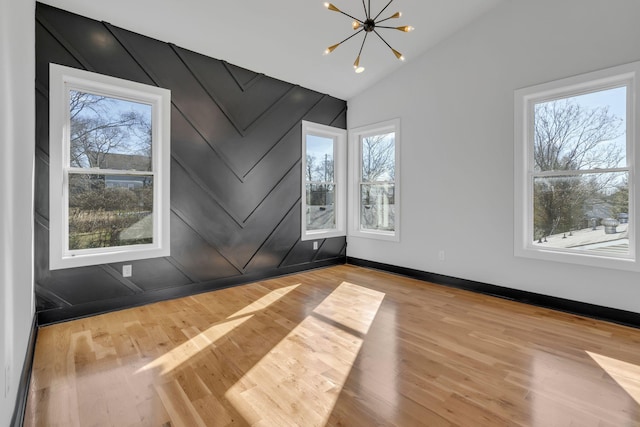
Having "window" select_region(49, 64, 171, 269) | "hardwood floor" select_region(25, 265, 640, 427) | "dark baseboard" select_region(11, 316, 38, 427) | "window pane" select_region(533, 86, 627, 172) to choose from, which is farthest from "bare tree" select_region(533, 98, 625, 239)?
"dark baseboard" select_region(11, 316, 38, 427)

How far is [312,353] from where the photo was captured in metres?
2.28

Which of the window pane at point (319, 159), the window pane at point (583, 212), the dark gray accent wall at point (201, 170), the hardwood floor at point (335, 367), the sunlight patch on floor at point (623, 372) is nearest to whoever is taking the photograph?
the hardwood floor at point (335, 367)

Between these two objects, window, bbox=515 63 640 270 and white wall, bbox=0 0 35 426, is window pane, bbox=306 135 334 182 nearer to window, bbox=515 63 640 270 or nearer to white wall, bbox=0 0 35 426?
window, bbox=515 63 640 270

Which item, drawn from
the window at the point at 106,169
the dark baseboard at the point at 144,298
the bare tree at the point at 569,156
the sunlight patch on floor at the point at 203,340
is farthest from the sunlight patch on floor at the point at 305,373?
the bare tree at the point at 569,156

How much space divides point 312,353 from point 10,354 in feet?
5.47

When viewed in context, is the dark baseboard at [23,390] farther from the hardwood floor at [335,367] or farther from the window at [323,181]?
the window at [323,181]

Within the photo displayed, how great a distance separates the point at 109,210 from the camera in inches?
124

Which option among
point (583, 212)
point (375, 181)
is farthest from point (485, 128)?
point (375, 181)

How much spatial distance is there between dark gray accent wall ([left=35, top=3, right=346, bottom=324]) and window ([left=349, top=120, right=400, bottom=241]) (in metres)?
0.69

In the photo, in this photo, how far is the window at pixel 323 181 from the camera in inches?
191

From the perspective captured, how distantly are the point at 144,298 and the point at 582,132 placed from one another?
16.1ft

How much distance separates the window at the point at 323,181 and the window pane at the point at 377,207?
348mm

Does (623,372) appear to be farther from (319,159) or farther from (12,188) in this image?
(319,159)

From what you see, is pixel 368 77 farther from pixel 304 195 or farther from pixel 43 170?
pixel 43 170
